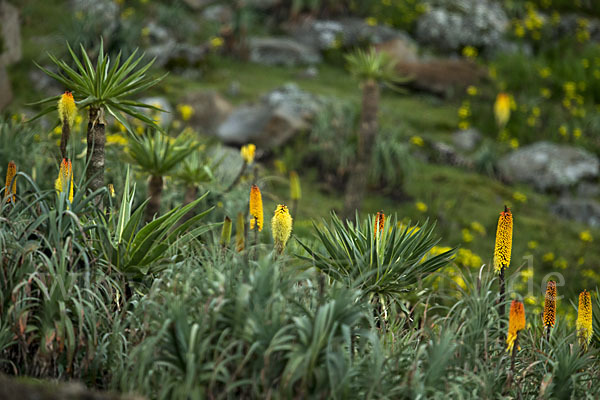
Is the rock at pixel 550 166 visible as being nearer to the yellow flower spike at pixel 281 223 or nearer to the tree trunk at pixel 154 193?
the tree trunk at pixel 154 193

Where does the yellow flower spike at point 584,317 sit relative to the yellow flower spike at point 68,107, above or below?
below

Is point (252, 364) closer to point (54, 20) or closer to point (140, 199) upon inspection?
point (140, 199)

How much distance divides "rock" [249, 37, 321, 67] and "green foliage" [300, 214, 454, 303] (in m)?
11.8

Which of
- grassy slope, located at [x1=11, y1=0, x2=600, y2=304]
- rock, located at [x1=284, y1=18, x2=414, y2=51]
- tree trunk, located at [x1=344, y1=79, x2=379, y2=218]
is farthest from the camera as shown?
rock, located at [x1=284, y1=18, x2=414, y2=51]

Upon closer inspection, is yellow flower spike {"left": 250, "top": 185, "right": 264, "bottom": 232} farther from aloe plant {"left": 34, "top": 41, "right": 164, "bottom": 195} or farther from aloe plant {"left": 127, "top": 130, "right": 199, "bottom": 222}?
aloe plant {"left": 127, "top": 130, "right": 199, "bottom": 222}

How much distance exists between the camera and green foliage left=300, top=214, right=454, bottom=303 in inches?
148

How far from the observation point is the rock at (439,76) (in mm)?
14031

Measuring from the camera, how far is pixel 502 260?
3441mm

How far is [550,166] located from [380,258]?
820 cm

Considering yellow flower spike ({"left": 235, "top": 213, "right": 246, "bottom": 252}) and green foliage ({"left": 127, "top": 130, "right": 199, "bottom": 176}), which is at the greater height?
yellow flower spike ({"left": 235, "top": 213, "right": 246, "bottom": 252})

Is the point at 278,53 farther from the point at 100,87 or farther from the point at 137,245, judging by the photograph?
the point at 137,245

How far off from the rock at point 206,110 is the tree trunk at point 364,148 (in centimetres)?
369

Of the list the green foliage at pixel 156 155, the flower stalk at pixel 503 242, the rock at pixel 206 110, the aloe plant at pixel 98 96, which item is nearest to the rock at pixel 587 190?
the rock at pixel 206 110

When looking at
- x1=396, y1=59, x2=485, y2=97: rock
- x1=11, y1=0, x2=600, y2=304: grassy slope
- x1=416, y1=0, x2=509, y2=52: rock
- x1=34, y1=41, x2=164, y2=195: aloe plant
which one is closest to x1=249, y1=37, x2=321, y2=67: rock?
x1=11, y1=0, x2=600, y2=304: grassy slope
